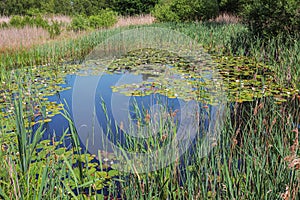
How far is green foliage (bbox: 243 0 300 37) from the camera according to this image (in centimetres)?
475

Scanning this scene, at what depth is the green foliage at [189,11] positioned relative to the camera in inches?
410

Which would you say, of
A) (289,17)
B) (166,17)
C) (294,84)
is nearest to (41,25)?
(166,17)

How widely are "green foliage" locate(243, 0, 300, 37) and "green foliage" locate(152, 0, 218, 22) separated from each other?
516cm

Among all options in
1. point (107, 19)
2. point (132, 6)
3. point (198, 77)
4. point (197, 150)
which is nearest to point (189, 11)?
point (107, 19)

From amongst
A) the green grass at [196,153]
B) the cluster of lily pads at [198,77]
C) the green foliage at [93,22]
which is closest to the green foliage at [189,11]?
the green foliage at [93,22]

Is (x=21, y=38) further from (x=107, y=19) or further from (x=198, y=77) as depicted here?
(x=198, y=77)

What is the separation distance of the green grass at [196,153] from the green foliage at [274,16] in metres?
0.19

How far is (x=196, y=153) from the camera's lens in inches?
74.3

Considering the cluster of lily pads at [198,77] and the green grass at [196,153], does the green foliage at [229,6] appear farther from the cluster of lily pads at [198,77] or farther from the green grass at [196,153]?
the cluster of lily pads at [198,77]

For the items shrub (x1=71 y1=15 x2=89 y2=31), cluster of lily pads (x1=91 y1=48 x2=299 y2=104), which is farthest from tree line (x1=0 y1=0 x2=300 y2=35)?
shrub (x1=71 y1=15 x2=89 y2=31)

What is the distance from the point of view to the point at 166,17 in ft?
35.8

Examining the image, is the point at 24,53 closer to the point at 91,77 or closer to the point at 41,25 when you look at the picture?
the point at 91,77

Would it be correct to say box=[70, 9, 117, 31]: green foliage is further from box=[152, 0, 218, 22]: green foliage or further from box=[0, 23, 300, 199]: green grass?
box=[0, 23, 300, 199]: green grass

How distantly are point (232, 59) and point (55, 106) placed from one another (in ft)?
10.5
